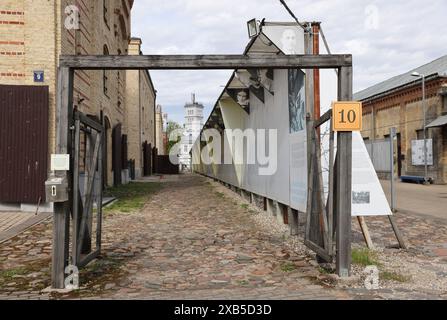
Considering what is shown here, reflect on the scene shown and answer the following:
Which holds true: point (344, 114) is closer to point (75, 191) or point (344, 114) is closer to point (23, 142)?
point (75, 191)

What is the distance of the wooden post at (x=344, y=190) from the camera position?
15.9ft

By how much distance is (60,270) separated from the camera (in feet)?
14.9

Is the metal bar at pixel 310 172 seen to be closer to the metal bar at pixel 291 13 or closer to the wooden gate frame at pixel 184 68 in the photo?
the wooden gate frame at pixel 184 68

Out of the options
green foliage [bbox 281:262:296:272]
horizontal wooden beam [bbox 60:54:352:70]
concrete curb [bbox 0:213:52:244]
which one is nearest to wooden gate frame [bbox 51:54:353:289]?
horizontal wooden beam [bbox 60:54:352:70]

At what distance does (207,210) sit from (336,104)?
7.62m

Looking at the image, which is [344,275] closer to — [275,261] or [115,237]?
[275,261]

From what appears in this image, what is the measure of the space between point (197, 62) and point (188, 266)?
2626mm

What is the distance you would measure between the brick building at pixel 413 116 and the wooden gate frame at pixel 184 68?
19.7 metres

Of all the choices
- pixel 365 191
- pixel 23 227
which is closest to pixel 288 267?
pixel 365 191

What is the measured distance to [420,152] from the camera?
25000mm

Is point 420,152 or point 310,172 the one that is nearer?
point 310,172

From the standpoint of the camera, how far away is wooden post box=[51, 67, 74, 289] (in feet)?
14.9

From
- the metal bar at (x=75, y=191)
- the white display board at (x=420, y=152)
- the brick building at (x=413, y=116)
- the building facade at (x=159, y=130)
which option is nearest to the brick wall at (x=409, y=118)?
the brick building at (x=413, y=116)
